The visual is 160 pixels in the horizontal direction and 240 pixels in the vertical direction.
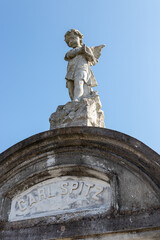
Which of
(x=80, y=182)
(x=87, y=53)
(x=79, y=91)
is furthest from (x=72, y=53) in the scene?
(x=80, y=182)

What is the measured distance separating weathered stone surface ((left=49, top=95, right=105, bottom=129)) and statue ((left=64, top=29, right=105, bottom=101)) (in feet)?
1.13

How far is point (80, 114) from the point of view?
19.7ft

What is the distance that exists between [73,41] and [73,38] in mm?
74

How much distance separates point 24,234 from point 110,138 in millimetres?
1661

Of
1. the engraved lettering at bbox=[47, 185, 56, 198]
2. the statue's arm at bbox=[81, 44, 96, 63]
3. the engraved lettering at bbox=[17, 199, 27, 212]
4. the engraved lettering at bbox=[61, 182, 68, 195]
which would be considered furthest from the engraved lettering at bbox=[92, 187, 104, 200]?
the statue's arm at bbox=[81, 44, 96, 63]

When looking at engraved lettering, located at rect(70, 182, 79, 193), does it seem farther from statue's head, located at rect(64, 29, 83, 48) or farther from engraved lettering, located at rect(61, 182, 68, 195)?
statue's head, located at rect(64, 29, 83, 48)

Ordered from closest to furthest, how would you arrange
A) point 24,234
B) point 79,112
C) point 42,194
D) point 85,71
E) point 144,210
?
1. point 144,210
2. point 24,234
3. point 42,194
4. point 79,112
5. point 85,71

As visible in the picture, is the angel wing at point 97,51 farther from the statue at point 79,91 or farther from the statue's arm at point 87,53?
the statue's arm at point 87,53

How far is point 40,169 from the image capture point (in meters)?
5.13

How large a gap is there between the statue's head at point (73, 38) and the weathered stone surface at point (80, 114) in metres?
1.55

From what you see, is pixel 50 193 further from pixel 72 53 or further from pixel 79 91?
pixel 72 53

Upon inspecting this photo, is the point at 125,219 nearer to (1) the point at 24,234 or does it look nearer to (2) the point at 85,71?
(1) the point at 24,234

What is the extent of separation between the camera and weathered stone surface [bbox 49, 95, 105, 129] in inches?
235

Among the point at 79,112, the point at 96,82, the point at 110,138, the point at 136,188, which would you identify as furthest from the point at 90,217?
the point at 96,82
